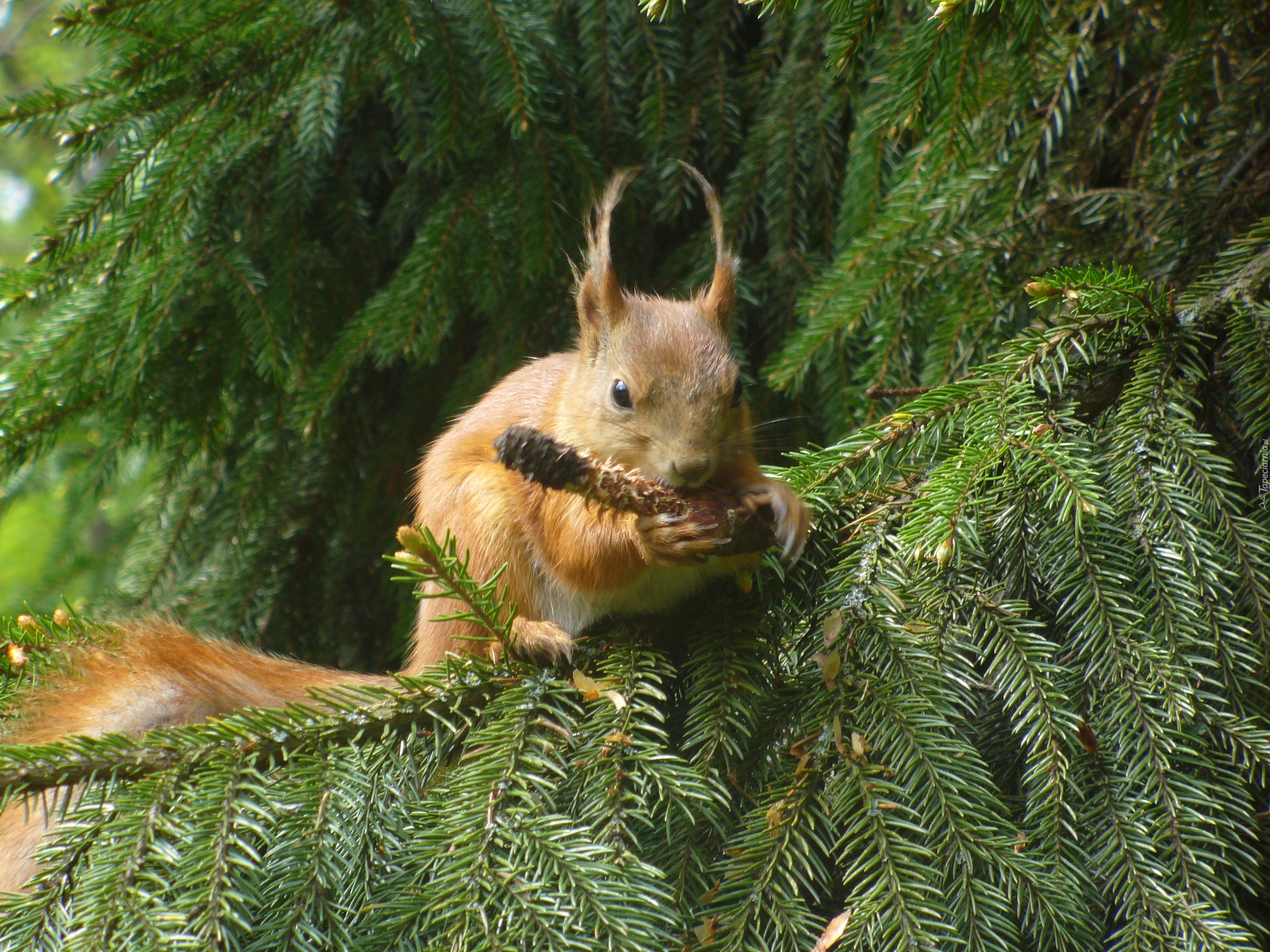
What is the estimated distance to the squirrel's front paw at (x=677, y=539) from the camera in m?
0.99

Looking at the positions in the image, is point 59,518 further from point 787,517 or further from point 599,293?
point 787,517

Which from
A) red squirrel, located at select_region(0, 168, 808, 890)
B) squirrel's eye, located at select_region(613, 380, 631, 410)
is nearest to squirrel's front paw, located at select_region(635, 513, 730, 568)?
red squirrel, located at select_region(0, 168, 808, 890)

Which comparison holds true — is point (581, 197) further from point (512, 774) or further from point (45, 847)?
point (45, 847)

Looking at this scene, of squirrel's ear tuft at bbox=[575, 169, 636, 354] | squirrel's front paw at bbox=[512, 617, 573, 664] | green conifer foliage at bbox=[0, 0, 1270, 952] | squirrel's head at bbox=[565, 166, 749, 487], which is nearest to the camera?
green conifer foliage at bbox=[0, 0, 1270, 952]

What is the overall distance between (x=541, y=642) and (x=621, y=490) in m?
0.29

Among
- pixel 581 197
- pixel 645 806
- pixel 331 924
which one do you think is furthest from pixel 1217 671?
pixel 581 197

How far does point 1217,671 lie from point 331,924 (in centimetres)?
83

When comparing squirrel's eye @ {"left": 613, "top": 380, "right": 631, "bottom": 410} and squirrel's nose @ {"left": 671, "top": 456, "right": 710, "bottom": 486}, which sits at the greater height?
squirrel's eye @ {"left": 613, "top": 380, "right": 631, "bottom": 410}

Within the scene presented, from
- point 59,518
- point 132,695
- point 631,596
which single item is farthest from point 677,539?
point 59,518

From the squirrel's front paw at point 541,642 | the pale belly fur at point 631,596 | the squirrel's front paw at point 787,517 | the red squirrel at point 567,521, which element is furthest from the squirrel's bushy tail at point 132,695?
the squirrel's front paw at point 787,517

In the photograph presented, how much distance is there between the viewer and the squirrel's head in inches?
53.0

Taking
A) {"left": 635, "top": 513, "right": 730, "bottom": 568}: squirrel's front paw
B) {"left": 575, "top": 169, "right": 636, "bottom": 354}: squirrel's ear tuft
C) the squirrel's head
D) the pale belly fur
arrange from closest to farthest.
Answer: {"left": 635, "top": 513, "right": 730, "bottom": 568}: squirrel's front paw
the pale belly fur
the squirrel's head
{"left": 575, "top": 169, "right": 636, "bottom": 354}: squirrel's ear tuft

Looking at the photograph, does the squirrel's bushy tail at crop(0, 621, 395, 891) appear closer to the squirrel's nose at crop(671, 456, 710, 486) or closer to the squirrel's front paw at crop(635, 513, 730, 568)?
Result: the squirrel's front paw at crop(635, 513, 730, 568)

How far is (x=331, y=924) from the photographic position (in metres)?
0.75
